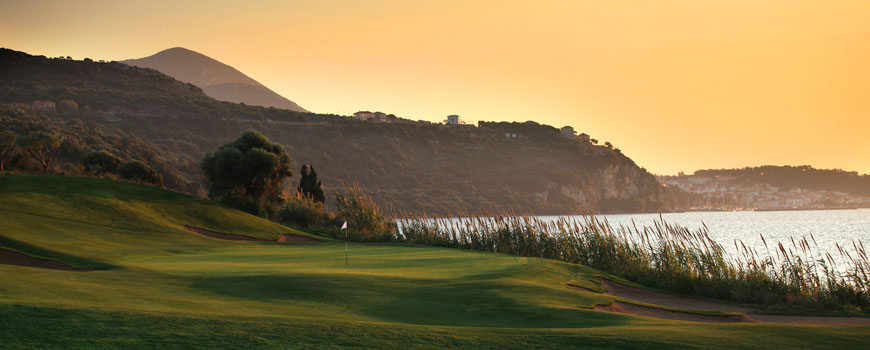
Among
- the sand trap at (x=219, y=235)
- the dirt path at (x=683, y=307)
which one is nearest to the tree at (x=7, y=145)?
the sand trap at (x=219, y=235)

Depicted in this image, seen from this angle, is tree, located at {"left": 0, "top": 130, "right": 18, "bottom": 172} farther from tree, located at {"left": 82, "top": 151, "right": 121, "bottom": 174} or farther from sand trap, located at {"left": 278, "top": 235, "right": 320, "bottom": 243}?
sand trap, located at {"left": 278, "top": 235, "right": 320, "bottom": 243}

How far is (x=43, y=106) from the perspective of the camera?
7475 centimetres

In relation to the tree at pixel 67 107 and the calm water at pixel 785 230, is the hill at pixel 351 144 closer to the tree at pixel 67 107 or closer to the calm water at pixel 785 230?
the tree at pixel 67 107

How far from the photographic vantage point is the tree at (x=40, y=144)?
4725 cm

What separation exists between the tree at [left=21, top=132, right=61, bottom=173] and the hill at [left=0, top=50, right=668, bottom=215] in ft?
46.0

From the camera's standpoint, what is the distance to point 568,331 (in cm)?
1048

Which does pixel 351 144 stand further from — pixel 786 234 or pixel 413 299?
pixel 413 299

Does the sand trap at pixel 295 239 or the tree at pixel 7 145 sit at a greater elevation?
the tree at pixel 7 145

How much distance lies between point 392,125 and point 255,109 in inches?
871

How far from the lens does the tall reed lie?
59.7 ft

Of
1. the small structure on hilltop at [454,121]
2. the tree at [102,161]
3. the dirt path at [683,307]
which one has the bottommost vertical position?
the dirt path at [683,307]

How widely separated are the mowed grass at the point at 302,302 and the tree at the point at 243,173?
15882mm

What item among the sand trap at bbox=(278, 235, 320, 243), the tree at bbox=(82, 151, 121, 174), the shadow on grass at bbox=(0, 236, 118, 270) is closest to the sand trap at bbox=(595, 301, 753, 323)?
the shadow on grass at bbox=(0, 236, 118, 270)

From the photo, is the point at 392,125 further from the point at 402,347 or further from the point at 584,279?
the point at 402,347
